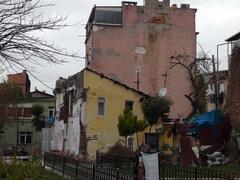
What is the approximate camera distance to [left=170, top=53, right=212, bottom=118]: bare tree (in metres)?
45.8

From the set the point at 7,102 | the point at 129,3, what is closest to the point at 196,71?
the point at 129,3

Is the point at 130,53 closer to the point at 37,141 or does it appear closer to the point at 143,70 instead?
the point at 143,70

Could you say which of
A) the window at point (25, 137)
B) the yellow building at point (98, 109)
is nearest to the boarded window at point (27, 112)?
the window at point (25, 137)

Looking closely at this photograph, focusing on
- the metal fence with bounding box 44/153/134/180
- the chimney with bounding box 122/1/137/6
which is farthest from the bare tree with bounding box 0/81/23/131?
the metal fence with bounding box 44/153/134/180

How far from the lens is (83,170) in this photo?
57.2 ft

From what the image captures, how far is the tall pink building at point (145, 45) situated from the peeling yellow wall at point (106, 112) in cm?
1008

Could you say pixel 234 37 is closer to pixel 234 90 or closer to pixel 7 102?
pixel 234 90

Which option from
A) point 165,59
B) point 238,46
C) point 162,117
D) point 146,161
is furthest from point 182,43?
point 146,161

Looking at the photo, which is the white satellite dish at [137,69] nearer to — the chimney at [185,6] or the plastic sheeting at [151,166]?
the chimney at [185,6]

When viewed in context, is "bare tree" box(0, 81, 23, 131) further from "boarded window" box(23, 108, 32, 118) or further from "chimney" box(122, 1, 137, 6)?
"chimney" box(122, 1, 137, 6)

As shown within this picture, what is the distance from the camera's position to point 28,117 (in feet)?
224

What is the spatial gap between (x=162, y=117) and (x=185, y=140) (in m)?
13.8

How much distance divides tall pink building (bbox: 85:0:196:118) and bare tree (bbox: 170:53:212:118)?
2.03 ft

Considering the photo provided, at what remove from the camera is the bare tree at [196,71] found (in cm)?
4575
